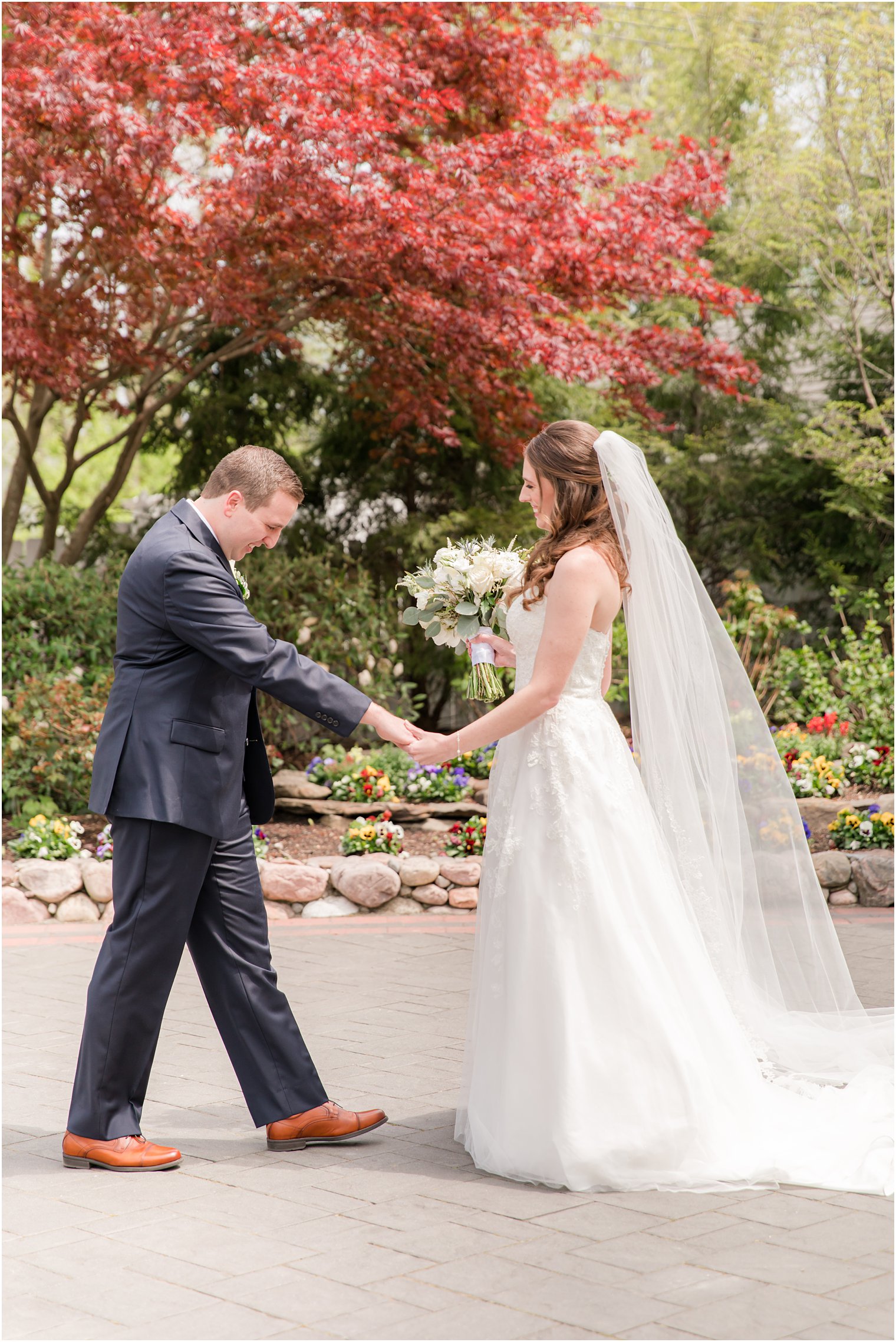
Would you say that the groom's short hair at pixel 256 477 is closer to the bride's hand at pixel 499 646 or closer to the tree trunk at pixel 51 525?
the bride's hand at pixel 499 646

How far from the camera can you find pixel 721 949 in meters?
4.16

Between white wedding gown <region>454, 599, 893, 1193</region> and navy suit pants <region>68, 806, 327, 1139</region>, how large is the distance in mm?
579

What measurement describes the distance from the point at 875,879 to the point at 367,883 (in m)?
2.94

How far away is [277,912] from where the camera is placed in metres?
7.53

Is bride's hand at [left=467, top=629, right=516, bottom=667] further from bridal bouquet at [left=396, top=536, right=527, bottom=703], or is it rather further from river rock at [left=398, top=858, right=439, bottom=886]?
river rock at [left=398, top=858, right=439, bottom=886]

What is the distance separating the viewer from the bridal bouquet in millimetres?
4457

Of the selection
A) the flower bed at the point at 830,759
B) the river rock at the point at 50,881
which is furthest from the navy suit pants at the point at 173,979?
the flower bed at the point at 830,759

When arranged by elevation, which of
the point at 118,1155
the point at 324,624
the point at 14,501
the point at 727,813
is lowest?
the point at 118,1155

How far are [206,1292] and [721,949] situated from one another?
6.23ft

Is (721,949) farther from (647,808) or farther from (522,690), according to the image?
(522,690)

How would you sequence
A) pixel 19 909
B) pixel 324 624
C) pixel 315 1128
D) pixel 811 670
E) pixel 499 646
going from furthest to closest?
1. pixel 811 670
2. pixel 324 624
3. pixel 19 909
4. pixel 499 646
5. pixel 315 1128

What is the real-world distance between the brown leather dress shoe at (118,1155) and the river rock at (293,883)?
358 centimetres

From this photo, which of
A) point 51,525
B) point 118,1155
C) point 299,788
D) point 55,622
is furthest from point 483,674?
point 51,525

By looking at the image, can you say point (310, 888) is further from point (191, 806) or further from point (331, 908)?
point (191, 806)
